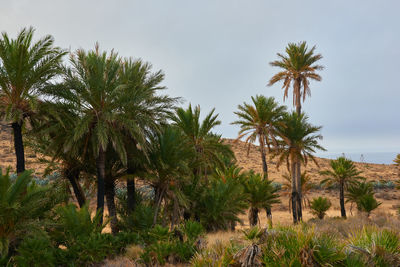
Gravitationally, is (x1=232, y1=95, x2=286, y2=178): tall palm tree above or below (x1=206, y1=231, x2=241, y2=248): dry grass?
above

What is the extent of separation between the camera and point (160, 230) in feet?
33.2

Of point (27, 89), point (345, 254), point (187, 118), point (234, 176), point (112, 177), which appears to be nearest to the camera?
point (345, 254)

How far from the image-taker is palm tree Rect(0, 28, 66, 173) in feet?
38.1

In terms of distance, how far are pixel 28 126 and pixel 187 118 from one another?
9.00 metres

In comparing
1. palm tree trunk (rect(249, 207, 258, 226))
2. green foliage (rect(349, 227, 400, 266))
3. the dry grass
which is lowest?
palm tree trunk (rect(249, 207, 258, 226))

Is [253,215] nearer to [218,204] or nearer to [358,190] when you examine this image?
[218,204]

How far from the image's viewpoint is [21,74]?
11.7 m

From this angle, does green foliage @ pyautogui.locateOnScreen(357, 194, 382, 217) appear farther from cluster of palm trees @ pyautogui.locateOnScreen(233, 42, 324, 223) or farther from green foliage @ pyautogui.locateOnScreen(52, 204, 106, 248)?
green foliage @ pyautogui.locateOnScreen(52, 204, 106, 248)

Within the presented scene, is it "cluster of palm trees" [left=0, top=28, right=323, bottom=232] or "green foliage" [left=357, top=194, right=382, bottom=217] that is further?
"green foliage" [left=357, top=194, right=382, bottom=217]

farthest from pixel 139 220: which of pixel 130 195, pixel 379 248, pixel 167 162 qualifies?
pixel 379 248

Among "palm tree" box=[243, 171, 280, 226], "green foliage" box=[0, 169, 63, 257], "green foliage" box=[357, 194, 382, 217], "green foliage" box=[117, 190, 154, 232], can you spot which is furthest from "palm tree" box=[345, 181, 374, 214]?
"green foliage" box=[0, 169, 63, 257]

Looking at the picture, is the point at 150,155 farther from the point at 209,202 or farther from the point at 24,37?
the point at 24,37

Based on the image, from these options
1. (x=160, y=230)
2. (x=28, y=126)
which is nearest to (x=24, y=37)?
(x=28, y=126)

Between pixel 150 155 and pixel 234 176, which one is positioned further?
pixel 234 176
